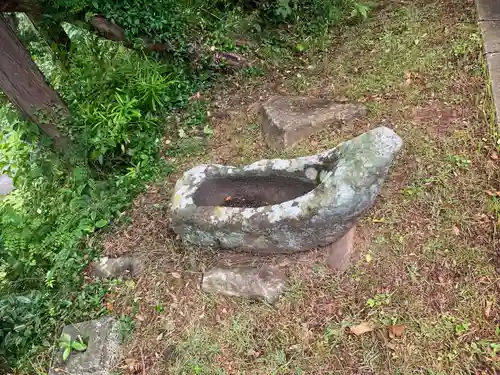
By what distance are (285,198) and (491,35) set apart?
280 cm

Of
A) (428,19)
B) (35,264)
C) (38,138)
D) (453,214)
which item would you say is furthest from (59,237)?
(428,19)

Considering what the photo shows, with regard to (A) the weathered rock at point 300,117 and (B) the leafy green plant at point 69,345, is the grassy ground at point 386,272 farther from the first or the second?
(B) the leafy green plant at point 69,345

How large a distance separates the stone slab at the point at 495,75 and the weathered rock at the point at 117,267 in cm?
337

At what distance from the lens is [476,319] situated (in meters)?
2.84

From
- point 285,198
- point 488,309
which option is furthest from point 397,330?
point 285,198

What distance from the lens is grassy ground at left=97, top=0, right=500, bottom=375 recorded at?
114 inches

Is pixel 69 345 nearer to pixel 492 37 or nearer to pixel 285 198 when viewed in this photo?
pixel 285 198

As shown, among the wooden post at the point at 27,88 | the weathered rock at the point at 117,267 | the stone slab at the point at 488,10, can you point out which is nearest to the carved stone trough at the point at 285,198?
the weathered rock at the point at 117,267

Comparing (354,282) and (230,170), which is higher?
(230,170)

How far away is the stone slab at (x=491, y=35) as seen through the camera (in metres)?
4.32

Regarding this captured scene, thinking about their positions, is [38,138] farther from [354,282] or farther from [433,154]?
[433,154]

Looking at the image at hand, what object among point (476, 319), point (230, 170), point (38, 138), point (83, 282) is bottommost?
point (476, 319)

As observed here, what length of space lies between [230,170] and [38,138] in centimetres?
224

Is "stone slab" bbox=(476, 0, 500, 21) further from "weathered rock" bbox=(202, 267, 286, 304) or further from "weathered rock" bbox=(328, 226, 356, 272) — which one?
"weathered rock" bbox=(202, 267, 286, 304)
